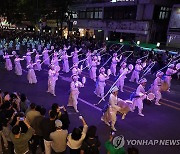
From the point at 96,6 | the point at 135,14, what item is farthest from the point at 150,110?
the point at 96,6

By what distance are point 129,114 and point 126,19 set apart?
Result: 82.3 feet

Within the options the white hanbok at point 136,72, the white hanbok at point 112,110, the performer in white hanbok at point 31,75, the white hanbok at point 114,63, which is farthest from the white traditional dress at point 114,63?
the white hanbok at point 112,110

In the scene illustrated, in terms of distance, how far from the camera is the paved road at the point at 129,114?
8.94 meters

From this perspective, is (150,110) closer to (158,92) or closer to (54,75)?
(158,92)

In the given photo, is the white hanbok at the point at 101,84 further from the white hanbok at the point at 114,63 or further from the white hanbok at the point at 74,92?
the white hanbok at the point at 114,63

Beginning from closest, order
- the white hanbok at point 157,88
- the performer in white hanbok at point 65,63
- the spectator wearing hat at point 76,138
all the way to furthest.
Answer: the spectator wearing hat at point 76,138 < the white hanbok at point 157,88 < the performer in white hanbok at point 65,63

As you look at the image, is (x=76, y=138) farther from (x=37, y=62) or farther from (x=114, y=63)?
(x=37, y=62)

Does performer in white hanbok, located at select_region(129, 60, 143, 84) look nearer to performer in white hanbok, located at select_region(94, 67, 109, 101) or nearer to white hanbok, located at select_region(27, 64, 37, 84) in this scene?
performer in white hanbok, located at select_region(94, 67, 109, 101)

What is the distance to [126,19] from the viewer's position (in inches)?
1341

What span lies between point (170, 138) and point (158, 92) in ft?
12.1

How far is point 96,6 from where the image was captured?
4053cm

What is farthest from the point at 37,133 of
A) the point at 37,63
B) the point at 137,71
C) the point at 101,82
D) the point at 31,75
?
the point at 37,63

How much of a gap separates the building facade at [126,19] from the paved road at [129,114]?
1607 centimetres

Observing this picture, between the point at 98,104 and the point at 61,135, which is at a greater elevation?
the point at 61,135
